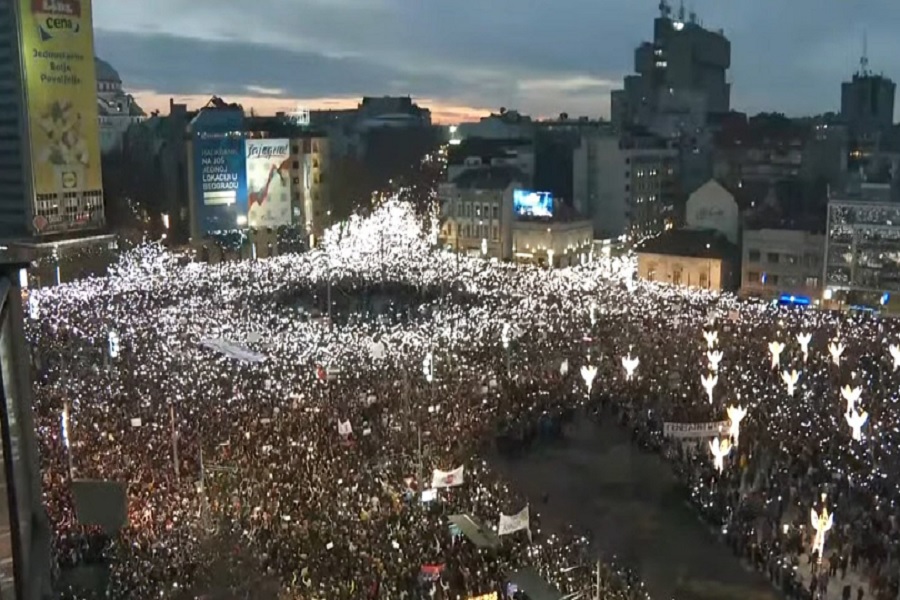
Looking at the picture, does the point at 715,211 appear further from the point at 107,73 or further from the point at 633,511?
the point at 107,73

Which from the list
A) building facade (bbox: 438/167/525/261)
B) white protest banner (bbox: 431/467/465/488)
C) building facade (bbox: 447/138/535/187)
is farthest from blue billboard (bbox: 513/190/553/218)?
white protest banner (bbox: 431/467/465/488)

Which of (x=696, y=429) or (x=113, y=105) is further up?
(x=113, y=105)

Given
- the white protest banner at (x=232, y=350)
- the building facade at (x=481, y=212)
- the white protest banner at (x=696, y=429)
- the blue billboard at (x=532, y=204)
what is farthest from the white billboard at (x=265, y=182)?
the white protest banner at (x=696, y=429)

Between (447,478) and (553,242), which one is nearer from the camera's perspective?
(447,478)

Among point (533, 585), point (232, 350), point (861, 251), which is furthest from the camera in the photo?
point (861, 251)

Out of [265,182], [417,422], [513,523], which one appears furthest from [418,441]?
[265,182]

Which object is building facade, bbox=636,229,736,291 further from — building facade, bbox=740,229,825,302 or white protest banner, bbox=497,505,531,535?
white protest banner, bbox=497,505,531,535
